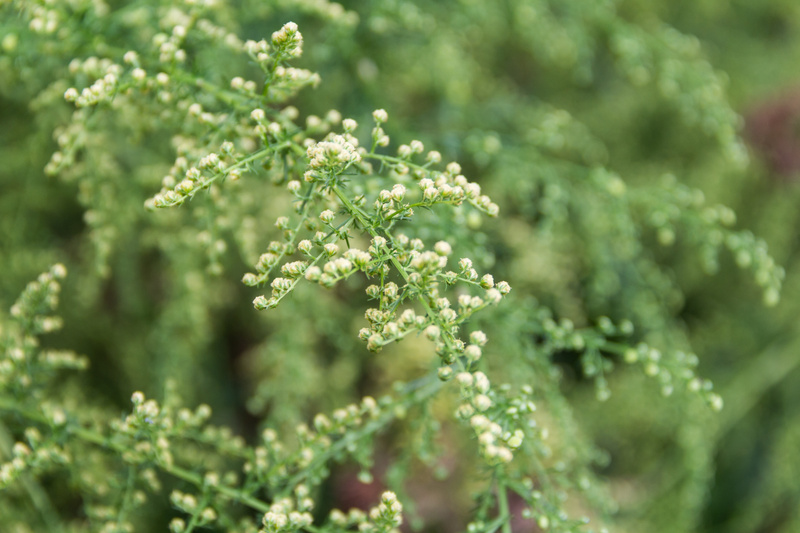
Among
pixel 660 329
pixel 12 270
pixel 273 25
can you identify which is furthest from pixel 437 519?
pixel 273 25

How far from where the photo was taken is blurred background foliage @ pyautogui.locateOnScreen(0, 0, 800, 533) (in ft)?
4.71

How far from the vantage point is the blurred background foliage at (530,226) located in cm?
143

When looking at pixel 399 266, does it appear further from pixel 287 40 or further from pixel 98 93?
pixel 98 93

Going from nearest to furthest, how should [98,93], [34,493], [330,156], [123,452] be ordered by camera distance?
1. [330,156]
2. [98,93]
3. [123,452]
4. [34,493]

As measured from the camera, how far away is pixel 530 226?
7.36 feet

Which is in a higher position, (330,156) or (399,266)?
(330,156)

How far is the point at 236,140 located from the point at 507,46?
85.2 inches

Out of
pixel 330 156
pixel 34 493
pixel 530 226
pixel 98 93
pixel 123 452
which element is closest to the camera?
pixel 330 156

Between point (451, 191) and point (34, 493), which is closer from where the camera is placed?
point (451, 191)

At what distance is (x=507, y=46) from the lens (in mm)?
2918

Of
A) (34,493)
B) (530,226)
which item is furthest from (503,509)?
(530,226)

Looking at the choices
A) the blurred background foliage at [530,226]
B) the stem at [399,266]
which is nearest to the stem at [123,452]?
the blurred background foliage at [530,226]

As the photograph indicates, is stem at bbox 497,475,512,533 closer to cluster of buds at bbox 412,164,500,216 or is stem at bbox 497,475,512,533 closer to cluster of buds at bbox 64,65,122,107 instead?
cluster of buds at bbox 412,164,500,216

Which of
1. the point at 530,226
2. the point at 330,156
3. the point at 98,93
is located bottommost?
the point at 330,156
